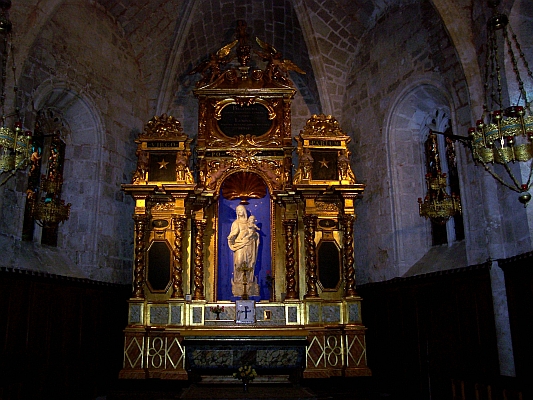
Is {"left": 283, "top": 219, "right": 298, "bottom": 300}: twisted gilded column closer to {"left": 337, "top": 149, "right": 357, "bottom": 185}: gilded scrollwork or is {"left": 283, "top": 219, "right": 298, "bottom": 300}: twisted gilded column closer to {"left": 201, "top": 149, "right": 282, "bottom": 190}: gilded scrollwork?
{"left": 201, "top": 149, "right": 282, "bottom": 190}: gilded scrollwork

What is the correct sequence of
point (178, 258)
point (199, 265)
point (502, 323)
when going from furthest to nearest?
point (199, 265) < point (178, 258) < point (502, 323)

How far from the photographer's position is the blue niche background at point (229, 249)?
1210 centimetres

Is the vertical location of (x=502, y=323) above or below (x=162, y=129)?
below

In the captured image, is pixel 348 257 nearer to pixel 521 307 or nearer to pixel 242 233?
pixel 242 233

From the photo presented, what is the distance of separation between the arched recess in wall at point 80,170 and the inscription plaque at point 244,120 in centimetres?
285

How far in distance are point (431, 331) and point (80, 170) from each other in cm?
797

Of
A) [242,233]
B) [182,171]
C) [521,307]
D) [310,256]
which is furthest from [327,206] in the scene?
[521,307]

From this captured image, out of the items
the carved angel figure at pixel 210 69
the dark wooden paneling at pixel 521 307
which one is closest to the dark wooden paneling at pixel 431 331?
the dark wooden paneling at pixel 521 307

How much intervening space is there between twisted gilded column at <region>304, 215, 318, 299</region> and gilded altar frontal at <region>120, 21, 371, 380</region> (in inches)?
0.8

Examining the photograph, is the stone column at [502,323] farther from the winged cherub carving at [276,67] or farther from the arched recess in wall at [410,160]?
the winged cherub carving at [276,67]

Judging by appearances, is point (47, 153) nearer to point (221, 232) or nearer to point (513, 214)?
point (221, 232)

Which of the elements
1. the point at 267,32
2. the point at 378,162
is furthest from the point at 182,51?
the point at 378,162

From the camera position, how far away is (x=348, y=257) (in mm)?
11328

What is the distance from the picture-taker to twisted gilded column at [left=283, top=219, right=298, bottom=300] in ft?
37.5
